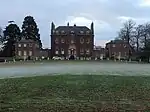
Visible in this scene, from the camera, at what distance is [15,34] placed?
125188mm

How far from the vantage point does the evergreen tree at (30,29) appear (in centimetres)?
12706

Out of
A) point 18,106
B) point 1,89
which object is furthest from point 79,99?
point 1,89

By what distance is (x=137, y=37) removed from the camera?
120 meters

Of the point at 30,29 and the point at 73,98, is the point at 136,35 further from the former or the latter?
the point at 73,98

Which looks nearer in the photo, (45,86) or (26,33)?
(45,86)

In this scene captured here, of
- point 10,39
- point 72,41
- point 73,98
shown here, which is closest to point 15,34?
point 10,39

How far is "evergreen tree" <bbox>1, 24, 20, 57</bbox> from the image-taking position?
12133 centimetres

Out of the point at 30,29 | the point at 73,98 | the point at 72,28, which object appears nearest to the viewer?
the point at 73,98

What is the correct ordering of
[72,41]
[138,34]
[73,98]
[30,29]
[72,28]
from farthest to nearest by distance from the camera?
[72,28] < [72,41] < [30,29] < [138,34] < [73,98]

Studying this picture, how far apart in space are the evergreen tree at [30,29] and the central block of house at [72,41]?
670 centimetres

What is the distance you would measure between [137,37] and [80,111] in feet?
367

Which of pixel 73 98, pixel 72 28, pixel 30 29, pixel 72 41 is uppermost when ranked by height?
pixel 72 28

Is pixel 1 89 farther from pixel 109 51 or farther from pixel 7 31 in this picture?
pixel 109 51

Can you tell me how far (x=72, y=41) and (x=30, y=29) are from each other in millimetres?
16624
